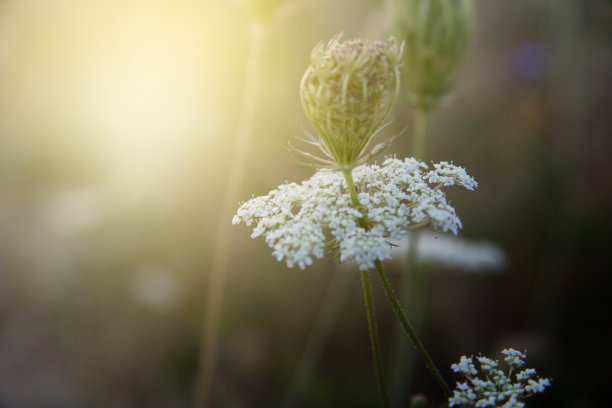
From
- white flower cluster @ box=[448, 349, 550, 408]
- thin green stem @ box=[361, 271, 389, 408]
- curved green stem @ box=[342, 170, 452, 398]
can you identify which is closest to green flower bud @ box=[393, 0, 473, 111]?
curved green stem @ box=[342, 170, 452, 398]

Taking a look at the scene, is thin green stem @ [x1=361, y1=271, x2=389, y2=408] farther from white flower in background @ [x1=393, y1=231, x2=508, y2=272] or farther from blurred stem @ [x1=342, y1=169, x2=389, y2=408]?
white flower in background @ [x1=393, y1=231, x2=508, y2=272]

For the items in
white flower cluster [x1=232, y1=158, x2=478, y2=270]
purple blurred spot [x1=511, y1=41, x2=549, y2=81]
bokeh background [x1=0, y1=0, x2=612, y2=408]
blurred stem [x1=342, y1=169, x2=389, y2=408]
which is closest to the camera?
white flower cluster [x1=232, y1=158, x2=478, y2=270]

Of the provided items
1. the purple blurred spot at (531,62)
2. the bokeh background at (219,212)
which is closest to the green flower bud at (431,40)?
the bokeh background at (219,212)

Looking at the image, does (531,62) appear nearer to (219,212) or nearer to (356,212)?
(219,212)

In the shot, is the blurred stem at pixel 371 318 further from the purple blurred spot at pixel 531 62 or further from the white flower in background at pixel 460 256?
the purple blurred spot at pixel 531 62

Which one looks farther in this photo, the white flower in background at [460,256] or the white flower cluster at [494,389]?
the white flower in background at [460,256]

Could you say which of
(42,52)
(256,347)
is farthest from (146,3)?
(256,347)

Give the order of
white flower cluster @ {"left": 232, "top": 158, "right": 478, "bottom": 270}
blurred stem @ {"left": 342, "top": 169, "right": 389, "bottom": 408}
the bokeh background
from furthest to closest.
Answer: the bokeh background, blurred stem @ {"left": 342, "top": 169, "right": 389, "bottom": 408}, white flower cluster @ {"left": 232, "top": 158, "right": 478, "bottom": 270}

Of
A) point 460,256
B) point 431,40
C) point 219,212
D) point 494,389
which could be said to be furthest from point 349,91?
point 219,212
